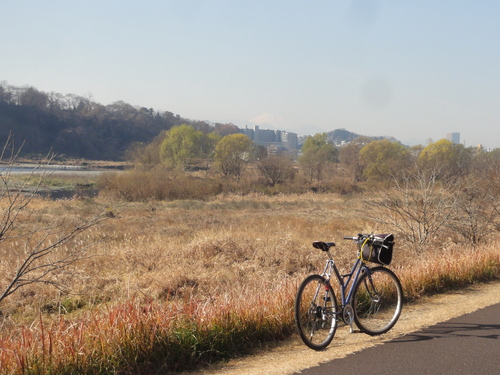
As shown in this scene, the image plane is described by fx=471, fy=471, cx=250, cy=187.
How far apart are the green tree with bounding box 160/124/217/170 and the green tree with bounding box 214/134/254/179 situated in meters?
6.56

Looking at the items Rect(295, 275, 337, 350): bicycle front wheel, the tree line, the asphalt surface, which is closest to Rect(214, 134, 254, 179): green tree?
the tree line

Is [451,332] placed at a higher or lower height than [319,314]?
lower

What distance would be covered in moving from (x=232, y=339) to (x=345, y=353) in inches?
50.4

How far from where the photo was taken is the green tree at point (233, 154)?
220ft

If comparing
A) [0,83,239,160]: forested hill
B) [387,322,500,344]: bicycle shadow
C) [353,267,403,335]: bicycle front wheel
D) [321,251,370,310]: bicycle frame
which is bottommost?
[387,322,500,344]: bicycle shadow

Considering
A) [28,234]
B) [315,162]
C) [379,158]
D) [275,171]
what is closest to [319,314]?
[28,234]

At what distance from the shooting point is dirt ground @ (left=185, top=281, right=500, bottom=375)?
4.88 metres

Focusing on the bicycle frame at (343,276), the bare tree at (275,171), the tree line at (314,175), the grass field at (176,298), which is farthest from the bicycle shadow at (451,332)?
the bare tree at (275,171)

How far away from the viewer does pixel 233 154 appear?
7138cm

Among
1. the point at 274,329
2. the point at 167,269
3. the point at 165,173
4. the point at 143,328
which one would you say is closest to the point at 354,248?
the point at 167,269

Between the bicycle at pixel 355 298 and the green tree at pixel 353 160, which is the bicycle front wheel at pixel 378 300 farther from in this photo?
the green tree at pixel 353 160

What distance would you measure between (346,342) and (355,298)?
20.7 inches

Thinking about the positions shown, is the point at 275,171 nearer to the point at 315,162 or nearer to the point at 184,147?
the point at 315,162

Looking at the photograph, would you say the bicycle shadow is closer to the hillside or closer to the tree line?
the tree line
